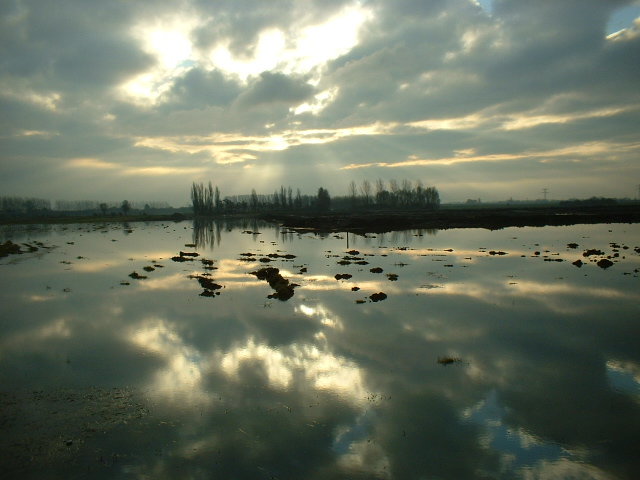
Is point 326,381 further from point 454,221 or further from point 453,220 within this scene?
point 453,220

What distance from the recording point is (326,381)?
1317 centimetres

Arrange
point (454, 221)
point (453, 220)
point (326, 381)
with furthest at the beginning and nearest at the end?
point (453, 220), point (454, 221), point (326, 381)

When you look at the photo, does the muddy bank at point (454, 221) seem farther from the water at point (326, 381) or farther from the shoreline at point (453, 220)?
the water at point (326, 381)

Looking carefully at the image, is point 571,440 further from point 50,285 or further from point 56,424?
point 50,285

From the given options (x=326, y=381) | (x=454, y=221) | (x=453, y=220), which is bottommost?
(x=326, y=381)

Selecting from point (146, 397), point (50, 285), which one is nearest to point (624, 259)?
point (146, 397)

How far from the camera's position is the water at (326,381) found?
361 inches

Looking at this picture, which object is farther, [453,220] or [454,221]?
[453,220]

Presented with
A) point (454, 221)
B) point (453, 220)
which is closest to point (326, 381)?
point (454, 221)

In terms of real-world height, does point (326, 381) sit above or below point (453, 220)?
below

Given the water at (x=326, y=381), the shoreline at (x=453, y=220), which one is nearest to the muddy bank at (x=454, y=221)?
the shoreline at (x=453, y=220)

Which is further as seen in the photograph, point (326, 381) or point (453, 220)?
point (453, 220)

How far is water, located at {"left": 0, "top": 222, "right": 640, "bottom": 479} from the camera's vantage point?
9.16 metres

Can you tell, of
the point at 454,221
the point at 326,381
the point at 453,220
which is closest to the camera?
the point at 326,381
